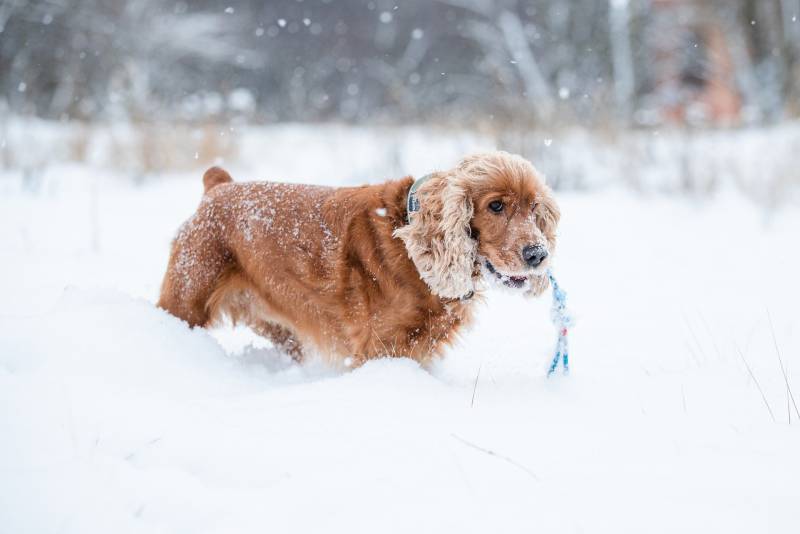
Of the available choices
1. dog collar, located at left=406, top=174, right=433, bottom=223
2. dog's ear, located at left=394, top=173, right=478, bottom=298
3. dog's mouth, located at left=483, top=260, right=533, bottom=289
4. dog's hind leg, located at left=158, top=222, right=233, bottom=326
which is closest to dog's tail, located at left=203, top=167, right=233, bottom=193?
dog's hind leg, located at left=158, top=222, right=233, bottom=326

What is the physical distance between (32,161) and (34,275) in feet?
12.8

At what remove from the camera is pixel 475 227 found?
8.52 ft

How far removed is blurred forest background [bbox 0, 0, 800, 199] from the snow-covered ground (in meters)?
6.44

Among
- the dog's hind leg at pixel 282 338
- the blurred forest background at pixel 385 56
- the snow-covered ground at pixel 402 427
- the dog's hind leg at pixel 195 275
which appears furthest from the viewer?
the blurred forest background at pixel 385 56

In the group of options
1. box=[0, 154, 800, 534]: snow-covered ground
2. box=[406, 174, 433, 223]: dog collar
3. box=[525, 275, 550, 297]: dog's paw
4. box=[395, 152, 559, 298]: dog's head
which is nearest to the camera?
box=[0, 154, 800, 534]: snow-covered ground

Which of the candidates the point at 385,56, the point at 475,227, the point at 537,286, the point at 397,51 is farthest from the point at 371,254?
the point at 397,51

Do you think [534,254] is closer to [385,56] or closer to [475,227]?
[475,227]

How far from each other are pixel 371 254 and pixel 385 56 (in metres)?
16.5

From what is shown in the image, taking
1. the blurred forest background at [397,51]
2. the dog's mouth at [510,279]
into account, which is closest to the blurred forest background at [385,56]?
the blurred forest background at [397,51]

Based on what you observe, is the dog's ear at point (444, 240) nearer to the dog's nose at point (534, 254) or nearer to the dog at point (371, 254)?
the dog at point (371, 254)

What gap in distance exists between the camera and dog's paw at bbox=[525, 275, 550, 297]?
8.96 ft

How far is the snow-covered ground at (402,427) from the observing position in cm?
145

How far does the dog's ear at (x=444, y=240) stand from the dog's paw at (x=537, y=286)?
0.33 metres

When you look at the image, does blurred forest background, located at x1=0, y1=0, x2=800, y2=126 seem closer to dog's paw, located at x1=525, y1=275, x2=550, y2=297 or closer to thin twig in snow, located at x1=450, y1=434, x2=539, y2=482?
dog's paw, located at x1=525, y1=275, x2=550, y2=297
